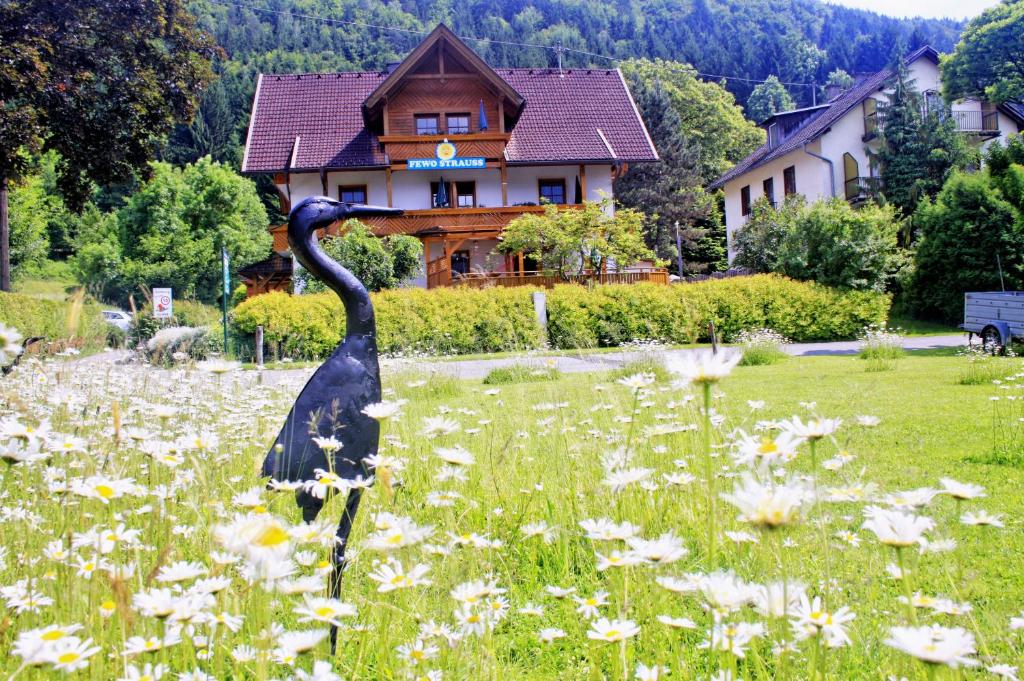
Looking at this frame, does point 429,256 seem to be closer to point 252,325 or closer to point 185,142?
point 252,325

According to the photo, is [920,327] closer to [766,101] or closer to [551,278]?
[551,278]

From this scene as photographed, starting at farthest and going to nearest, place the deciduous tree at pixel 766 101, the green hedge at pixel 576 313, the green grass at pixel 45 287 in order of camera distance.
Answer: the deciduous tree at pixel 766 101 < the green grass at pixel 45 287 < the green hedge at pixel 576 313

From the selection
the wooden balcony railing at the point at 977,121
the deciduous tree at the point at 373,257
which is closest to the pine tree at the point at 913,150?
the wooden balcony railing at the point at 977,121

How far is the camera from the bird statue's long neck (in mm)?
2768

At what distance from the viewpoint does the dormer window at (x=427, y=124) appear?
1148 inches

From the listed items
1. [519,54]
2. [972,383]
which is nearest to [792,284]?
[972,383]

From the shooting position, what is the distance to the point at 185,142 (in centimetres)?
5781

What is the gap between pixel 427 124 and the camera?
29328 mm

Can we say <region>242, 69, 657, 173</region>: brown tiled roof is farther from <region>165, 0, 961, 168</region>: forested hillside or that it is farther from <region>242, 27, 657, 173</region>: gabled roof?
<region>165, 0, 961, 168</region>: forested hillside

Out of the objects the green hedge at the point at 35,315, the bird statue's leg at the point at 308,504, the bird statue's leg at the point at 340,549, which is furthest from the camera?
the green hedge at the point at 35,315

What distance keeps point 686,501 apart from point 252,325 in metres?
15.4

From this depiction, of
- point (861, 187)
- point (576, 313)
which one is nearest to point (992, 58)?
point (861, 187)

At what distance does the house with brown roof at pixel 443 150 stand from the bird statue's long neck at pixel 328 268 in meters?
23.0

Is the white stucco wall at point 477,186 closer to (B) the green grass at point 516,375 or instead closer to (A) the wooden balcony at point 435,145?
(A) the wooden balcony at point 435,145
